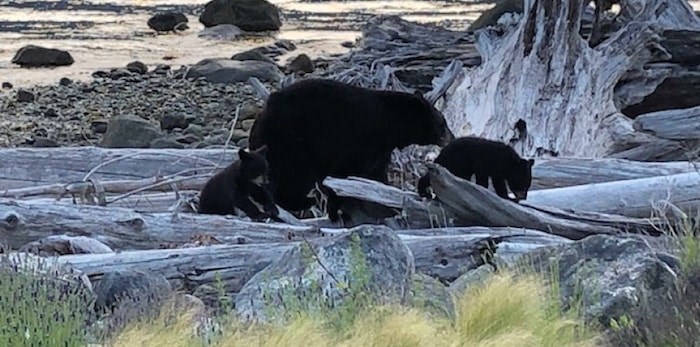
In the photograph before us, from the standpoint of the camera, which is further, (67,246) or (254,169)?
(254,169)

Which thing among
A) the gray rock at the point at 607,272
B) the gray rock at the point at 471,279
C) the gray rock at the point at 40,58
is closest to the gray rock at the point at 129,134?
the gray rock at the point at 40,58

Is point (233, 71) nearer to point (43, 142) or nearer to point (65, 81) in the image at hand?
point (65, 81)

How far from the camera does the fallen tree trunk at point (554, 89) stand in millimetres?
9656

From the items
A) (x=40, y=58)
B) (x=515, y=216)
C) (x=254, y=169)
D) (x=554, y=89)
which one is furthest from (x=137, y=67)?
(x=515, y=216)

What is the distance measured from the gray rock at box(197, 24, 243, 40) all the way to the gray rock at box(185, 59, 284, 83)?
5765 mm

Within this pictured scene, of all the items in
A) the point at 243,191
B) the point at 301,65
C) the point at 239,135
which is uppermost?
the point at 243,191

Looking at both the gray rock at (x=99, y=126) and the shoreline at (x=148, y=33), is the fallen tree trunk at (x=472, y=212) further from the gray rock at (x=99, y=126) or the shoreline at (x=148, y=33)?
the shoreline at (x=148, y=33)

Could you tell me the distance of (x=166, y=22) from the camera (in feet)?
94.6

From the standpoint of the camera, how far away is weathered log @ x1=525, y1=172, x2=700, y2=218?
7.52m

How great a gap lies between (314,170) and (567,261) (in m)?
2.86

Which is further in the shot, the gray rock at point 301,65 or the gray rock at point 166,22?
the gray rock at point 166,22

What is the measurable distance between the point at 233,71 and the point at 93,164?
38.3 ft

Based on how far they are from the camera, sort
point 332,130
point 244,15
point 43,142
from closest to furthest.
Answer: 1. point 332,130
2. point 43,142
3. point 244,15

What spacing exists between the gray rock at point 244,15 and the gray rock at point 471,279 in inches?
924
